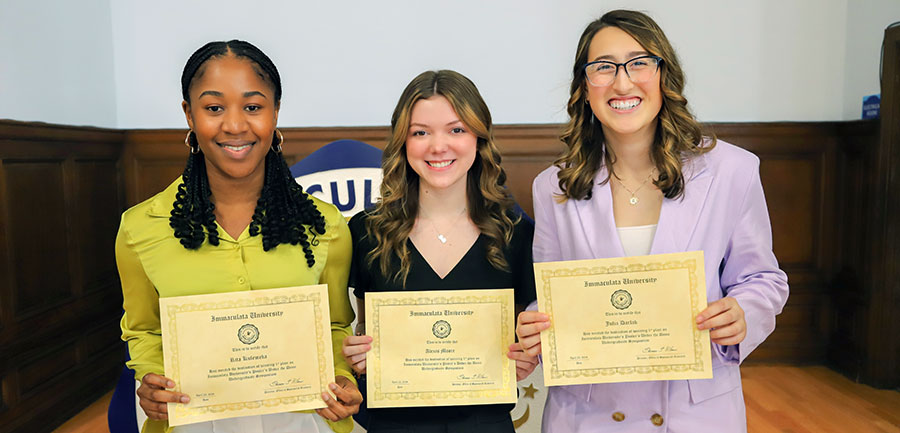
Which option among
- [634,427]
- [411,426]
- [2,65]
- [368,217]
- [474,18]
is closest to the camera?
[634,427]

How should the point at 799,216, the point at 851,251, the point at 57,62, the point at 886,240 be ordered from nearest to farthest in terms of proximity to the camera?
the point at 57,62 → the point at 886,240 → the point at 851,251 → the point at 799,216

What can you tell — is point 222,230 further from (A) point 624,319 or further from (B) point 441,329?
(A) point 624,319

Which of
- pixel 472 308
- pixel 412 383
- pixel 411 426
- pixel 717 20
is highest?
pixel 717 20

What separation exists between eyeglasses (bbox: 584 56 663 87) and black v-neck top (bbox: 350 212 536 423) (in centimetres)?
45

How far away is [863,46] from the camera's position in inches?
173

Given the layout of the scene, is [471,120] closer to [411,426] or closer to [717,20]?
[411,426]

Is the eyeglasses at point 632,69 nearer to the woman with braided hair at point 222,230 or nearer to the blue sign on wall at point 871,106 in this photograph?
the woman with braided hair at point 222,230

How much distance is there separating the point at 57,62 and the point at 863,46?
5100 millimetres

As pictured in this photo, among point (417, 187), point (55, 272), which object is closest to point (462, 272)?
point (417, 187)

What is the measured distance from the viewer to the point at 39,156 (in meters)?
3.59

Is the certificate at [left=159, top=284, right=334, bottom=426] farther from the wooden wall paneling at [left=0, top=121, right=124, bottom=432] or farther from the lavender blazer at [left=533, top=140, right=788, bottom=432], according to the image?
the wooden wall paneling at [left=0, top=121, right=124, bottom=432]

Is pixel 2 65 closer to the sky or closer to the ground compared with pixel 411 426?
closer to the sky

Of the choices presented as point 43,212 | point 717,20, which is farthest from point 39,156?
point 717,20

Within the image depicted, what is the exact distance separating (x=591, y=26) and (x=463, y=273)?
70 cm
